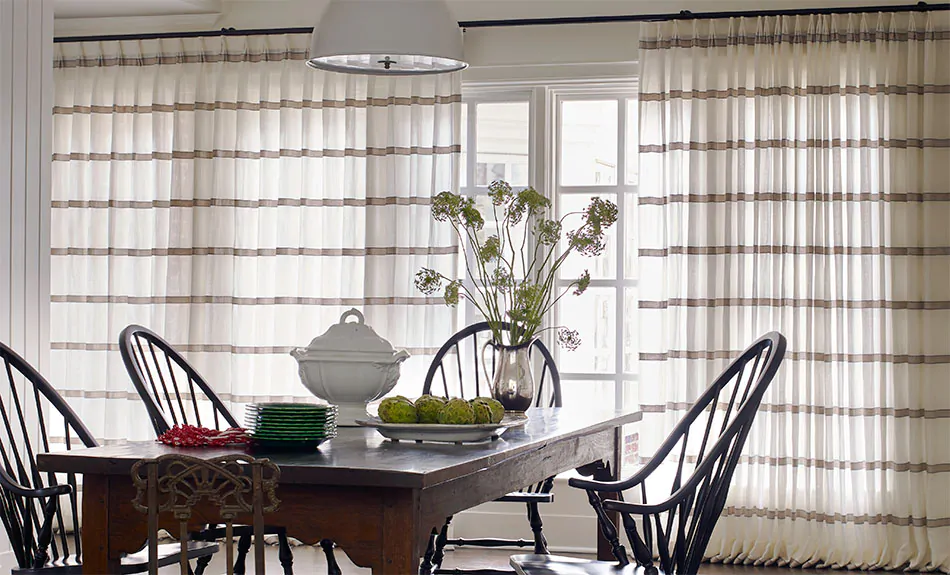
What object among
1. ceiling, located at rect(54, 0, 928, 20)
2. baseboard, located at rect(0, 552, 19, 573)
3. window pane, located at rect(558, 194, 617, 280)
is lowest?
baseboard, located at rect(0, 552, 19, 573)

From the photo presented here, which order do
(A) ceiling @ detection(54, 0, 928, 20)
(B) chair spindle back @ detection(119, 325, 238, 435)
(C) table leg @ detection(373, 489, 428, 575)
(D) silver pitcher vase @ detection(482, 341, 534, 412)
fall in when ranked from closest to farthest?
(C) table leg @ detection(373, 489, 428, 575) → (B) chair spindle back @ detection(119, 325, 238, 435) → (D) silver pitcher vase @ detection(482, 341, 534, 412) → (A) ceiling @ detection(54, 0, 928, 20)

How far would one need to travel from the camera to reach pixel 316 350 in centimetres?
270

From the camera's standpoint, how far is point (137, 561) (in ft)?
8.44

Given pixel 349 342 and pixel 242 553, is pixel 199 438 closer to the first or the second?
pixel 349 342

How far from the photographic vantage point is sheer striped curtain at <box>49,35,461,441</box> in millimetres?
4605

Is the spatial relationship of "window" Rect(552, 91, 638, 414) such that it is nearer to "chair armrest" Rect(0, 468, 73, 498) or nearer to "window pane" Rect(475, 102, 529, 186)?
"window pane" Rect(475, 102, 529, 186)

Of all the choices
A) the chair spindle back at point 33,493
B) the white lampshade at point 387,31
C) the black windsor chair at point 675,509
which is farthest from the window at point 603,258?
the chair spindle back at point 33,493

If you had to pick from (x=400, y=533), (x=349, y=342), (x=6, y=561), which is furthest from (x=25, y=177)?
(x=400, y=533)

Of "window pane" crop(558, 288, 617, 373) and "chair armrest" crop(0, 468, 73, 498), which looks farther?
"window pane" crop(558, 288, 617, 373)

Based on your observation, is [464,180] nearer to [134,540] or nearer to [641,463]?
[641,463]

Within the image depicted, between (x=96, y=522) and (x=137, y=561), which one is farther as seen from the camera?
(x=137, y=561)

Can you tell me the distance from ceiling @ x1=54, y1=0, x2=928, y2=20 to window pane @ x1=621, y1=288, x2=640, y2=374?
1179mm

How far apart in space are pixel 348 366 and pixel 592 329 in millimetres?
2119

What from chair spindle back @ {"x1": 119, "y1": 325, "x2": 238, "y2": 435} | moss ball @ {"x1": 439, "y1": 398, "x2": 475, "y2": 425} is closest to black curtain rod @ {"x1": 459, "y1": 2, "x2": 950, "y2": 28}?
chair spindle back @ {"x1": 119, "y1": 325, "x2": 238, "y2": 435}
